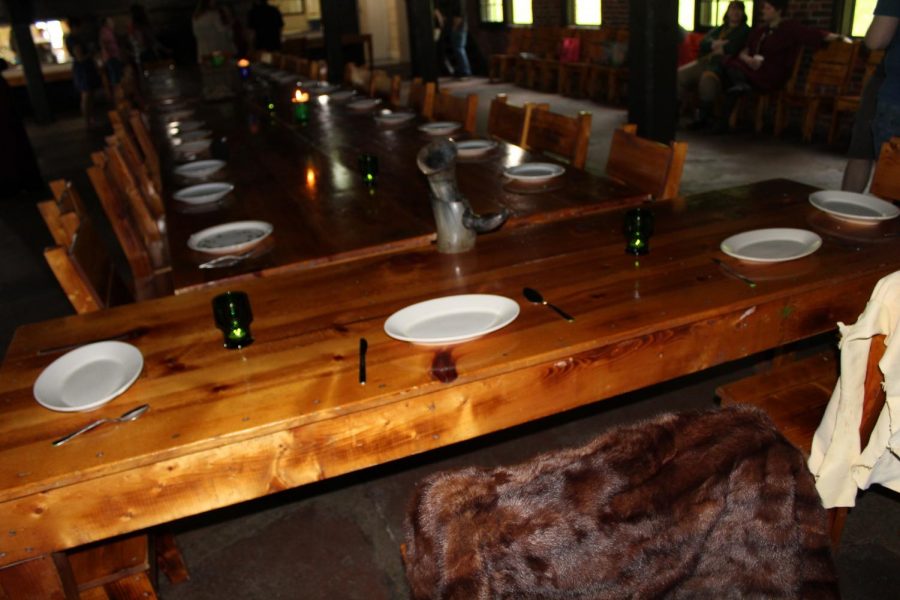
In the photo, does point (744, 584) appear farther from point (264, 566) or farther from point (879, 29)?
point (879, 29)

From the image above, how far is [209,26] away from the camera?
27.3 ft

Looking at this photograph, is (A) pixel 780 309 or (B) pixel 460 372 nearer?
(B) pixel 460 372

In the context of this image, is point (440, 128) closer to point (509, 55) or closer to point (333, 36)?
point (333, 36)

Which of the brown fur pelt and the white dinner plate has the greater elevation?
the white dinner plate

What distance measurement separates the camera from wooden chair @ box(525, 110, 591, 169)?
2830 mm

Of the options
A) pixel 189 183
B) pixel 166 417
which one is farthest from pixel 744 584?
pixel 189 183

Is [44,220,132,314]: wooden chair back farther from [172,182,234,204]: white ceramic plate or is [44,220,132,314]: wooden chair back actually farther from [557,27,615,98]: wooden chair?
[557,27,615,98]: wooden chair

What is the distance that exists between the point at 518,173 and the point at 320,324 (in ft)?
4.02

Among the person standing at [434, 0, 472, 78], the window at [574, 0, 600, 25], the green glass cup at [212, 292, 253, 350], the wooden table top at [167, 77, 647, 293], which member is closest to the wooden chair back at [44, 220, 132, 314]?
the wooden table top at [167, 77, 647, 293]

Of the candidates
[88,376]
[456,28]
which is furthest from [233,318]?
[456,28]

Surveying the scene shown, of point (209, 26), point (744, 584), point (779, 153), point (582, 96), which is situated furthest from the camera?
point (582, 96)

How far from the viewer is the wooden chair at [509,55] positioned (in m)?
10.4

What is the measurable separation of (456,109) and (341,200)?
5.20 feet

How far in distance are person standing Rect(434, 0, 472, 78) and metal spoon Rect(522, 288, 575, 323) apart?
34.3 ft
